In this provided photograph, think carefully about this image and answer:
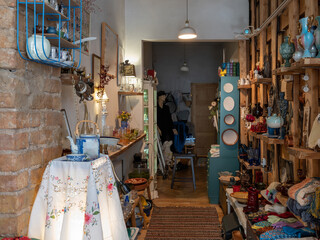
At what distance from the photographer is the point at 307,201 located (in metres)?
2.32

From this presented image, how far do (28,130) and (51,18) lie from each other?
841 millimetres

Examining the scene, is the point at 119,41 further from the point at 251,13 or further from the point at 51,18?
the point at 51,18

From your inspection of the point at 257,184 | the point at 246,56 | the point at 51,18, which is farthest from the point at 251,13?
the point at 51,18

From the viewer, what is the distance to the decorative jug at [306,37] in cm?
226

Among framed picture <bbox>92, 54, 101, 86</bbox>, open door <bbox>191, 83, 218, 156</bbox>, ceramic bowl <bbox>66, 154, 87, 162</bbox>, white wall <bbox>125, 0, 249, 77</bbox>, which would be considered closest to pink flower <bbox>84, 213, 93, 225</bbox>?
ceramic bowl <bbox>66, 154, 87, 162</bbox>

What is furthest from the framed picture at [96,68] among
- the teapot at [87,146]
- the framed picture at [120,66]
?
the teapot at [87,146]

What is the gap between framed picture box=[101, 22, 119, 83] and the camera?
4.27 meters

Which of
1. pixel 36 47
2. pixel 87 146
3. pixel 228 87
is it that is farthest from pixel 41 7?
pixel 228 87

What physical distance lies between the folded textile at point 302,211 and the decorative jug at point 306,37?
1060 millimetres

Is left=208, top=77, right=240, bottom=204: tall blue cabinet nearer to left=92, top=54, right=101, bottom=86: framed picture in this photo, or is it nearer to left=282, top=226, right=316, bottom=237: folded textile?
left=92, top=54, right=101, bottom=86: framed picture

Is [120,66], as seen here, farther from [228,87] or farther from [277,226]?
[277,226]

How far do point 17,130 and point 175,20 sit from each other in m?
4.37

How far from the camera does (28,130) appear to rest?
1999mm

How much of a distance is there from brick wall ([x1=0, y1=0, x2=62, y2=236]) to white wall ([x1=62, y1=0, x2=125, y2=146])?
0.86 meters
